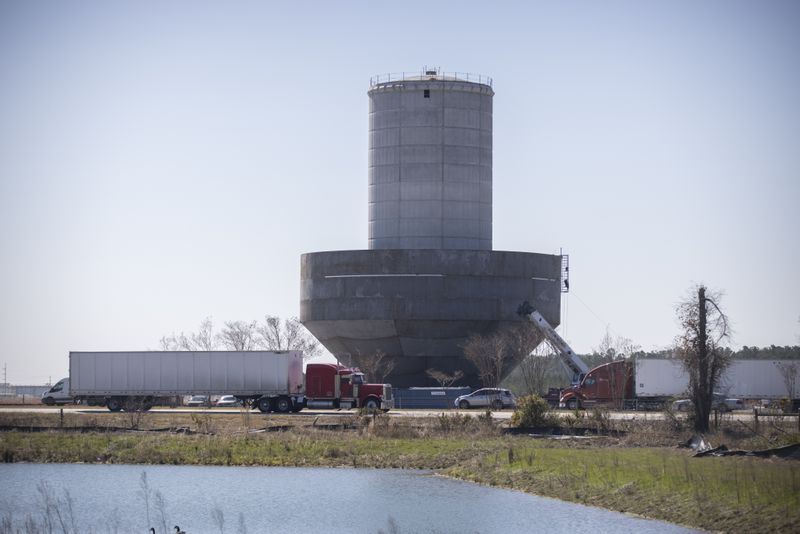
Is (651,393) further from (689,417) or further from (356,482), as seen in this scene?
(356,482)

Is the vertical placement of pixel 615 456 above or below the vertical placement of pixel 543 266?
below

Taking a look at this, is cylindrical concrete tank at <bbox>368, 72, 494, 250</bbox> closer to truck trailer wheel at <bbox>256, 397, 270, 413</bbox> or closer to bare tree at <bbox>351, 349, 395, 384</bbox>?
bare tree at <bbox>351, 349, 395, 384</bbox>

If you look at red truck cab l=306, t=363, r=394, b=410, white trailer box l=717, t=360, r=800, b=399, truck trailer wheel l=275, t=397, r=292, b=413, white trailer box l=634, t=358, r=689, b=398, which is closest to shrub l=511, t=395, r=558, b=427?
red truck cab l=306, t=363, r=394, b=410

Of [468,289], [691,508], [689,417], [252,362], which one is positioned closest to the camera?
[691,508]

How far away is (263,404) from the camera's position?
72.3 metres

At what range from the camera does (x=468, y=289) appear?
91.6 metres

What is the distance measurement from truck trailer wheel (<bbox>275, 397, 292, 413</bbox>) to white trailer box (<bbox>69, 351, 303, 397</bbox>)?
1.14m

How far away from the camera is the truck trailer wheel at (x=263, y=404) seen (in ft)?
237

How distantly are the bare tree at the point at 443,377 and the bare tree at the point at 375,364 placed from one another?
9.38 ft

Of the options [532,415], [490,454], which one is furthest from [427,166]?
[490,454]

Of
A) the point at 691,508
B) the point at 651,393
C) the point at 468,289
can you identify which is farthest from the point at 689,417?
the point at 468,289

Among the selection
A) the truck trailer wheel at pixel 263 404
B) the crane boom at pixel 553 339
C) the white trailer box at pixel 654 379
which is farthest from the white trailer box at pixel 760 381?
the truck trailer wheel at pixel 263 404

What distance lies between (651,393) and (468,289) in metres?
19.0

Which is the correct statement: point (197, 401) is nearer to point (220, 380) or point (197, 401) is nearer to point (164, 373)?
point (164, 373)
